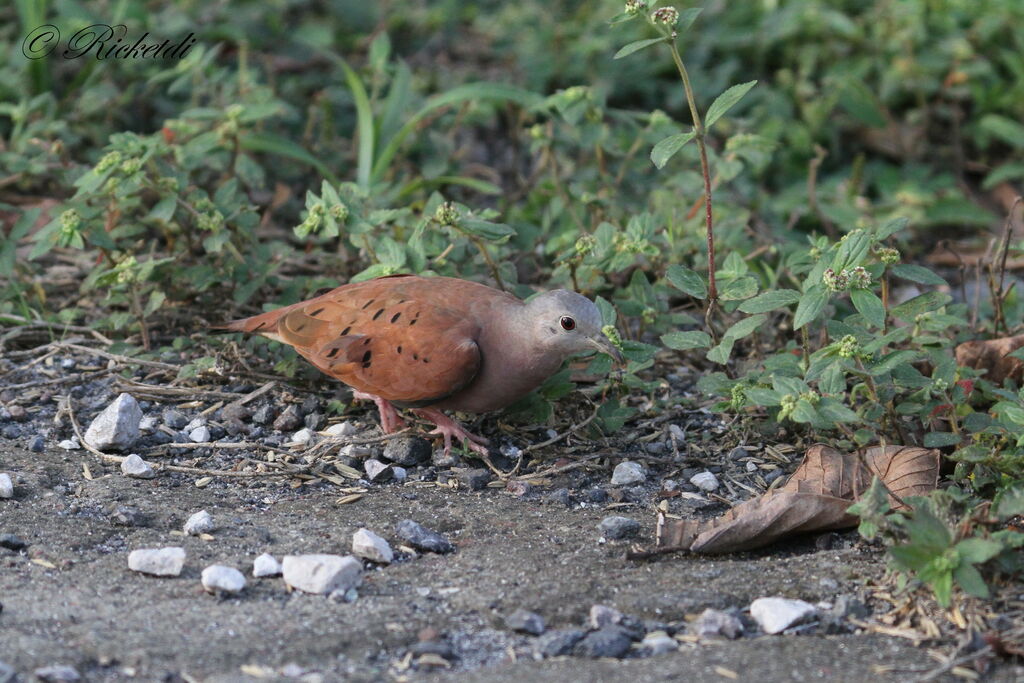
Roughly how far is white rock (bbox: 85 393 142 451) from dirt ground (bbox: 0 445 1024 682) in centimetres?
10

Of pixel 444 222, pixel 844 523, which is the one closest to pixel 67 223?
pixel 444 222

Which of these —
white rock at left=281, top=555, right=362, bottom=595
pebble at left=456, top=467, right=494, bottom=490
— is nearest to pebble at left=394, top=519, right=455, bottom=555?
white rock at left=281, top=555, right=362, bottom=595

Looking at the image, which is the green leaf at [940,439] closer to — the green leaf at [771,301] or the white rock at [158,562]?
the green leaf at [771,301]

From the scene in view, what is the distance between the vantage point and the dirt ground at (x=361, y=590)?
9.83 feet

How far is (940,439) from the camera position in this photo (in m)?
4.01

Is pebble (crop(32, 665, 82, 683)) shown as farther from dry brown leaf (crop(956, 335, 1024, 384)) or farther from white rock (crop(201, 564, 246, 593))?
dry brown leaf (crop(956, 335, 1024, 384))

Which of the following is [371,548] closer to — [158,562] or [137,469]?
[158,562]

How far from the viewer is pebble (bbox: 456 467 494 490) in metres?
4.20

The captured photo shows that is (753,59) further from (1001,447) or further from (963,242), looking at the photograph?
(1001,447)

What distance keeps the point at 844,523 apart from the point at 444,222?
5.83 feet

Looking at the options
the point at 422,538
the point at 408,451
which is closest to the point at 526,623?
the point at 422,538

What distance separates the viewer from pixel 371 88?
6836 millimetres

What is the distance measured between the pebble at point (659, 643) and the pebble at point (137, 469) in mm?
1941

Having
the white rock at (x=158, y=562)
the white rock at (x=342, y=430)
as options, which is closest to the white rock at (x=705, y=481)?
the white rock at (x=342, y=430)
